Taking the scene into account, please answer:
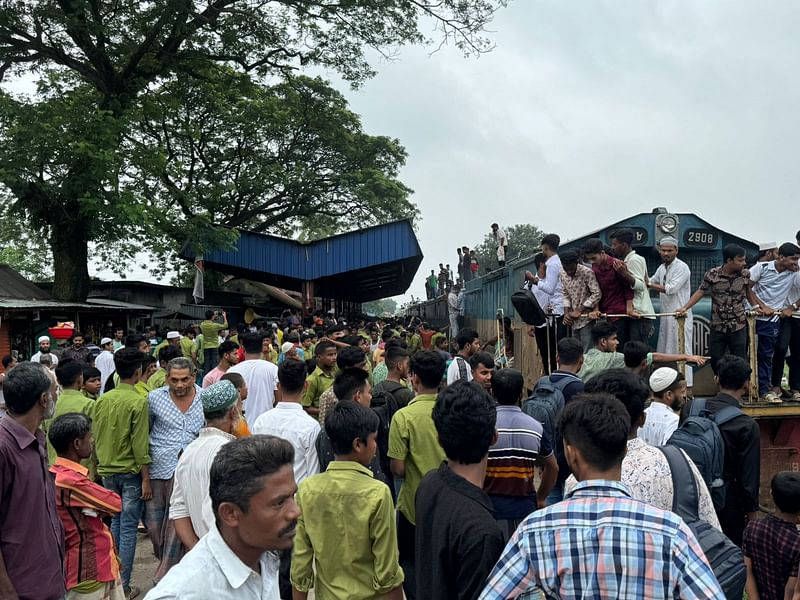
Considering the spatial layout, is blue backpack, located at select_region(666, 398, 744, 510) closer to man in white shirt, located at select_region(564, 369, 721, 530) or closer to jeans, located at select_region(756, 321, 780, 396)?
man in white shirt, located at select_region(564, 369, 721, 530)

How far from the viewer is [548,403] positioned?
4391mm

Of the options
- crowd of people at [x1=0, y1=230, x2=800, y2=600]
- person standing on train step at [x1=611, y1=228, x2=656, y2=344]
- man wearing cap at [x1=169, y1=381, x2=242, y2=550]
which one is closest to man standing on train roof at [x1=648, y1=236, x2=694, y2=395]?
person standing on train step at [x1=611, y1=228, x2=656, y2=344]

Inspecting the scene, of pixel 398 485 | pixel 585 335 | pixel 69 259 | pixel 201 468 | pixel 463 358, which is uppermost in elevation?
pixel 69 259

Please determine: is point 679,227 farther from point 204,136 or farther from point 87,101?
point 204,136

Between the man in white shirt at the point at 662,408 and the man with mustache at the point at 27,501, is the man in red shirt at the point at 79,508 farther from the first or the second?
the man in white shirt at the point at 662,408

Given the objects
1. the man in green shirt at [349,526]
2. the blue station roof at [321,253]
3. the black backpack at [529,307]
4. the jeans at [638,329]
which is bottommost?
the man in green shirt at [349,526]

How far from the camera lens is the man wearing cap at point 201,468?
3107 mm

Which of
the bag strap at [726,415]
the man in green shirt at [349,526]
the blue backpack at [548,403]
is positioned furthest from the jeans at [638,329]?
the man in green shirt at [349,526]

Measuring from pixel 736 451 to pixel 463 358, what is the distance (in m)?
3.05

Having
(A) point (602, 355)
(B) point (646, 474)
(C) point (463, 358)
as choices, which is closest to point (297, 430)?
(B) point (646, 474)

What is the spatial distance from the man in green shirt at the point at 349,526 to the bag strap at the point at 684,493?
1.21 meters

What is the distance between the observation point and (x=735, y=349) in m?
6.29

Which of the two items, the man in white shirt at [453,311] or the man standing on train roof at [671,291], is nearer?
the man standing on train roof at [671,291]

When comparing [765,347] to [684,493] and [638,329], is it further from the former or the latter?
[684,493]
